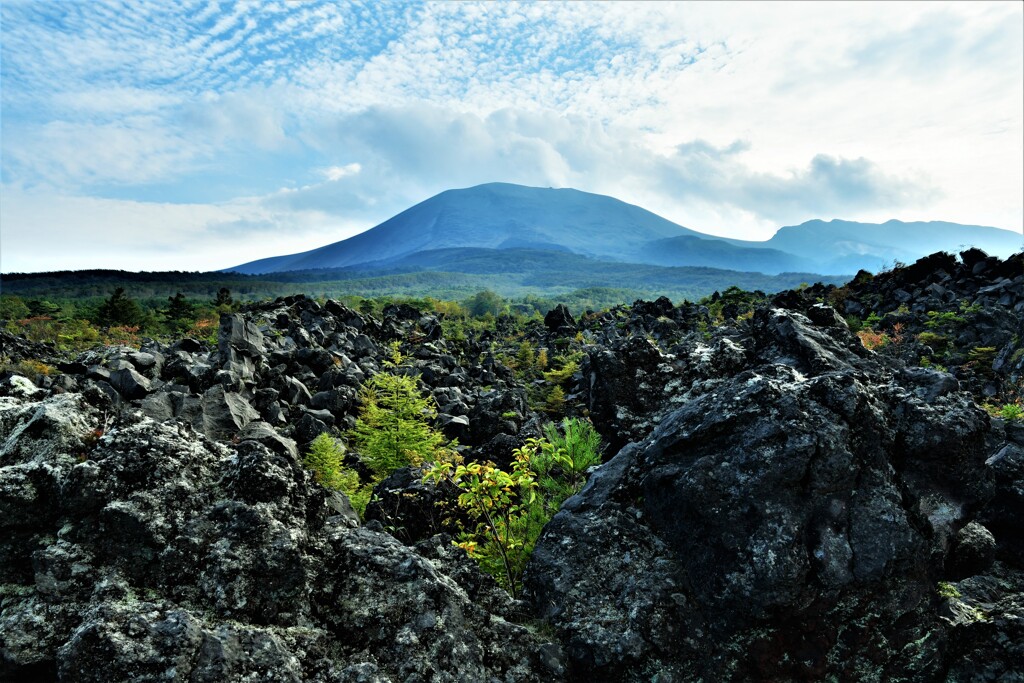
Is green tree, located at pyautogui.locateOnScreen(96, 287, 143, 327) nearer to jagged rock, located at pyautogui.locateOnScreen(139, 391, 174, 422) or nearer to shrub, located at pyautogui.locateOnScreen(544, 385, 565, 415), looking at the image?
jagged rock, located at pyautogui.locateOnScreen(139, 391, 174, 422)

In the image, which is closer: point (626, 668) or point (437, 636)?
point (437, 636)

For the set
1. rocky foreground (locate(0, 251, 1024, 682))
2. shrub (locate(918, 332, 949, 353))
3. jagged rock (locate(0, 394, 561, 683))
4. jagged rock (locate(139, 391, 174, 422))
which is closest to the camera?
jagged rock (locate(0, 394, 561, 683))

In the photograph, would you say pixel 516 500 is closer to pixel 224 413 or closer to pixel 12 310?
pixel 224 413

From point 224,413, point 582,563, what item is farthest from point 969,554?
point 224,413

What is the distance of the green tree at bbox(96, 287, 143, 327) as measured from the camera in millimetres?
48250

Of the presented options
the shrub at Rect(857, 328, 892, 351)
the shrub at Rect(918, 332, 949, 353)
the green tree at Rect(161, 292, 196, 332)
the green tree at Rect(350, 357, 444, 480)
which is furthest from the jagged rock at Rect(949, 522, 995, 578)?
the green tree at Rect(161, 292, 196, 332)

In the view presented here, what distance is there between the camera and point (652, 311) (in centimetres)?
5500

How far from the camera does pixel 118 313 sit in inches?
1917

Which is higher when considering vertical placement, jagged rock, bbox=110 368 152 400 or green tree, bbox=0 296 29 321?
green tree, bbox=0 296 29 321

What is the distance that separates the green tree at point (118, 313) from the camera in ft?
158

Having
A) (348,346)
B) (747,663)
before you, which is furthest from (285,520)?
(348,346)

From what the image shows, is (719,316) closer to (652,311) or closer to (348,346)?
(652,311)

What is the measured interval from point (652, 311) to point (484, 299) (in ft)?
241

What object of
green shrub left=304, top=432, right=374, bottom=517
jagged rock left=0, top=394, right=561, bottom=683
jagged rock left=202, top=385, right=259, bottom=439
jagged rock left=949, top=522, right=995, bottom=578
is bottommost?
green shrub left=304, top=432, right=374, bottom=517
